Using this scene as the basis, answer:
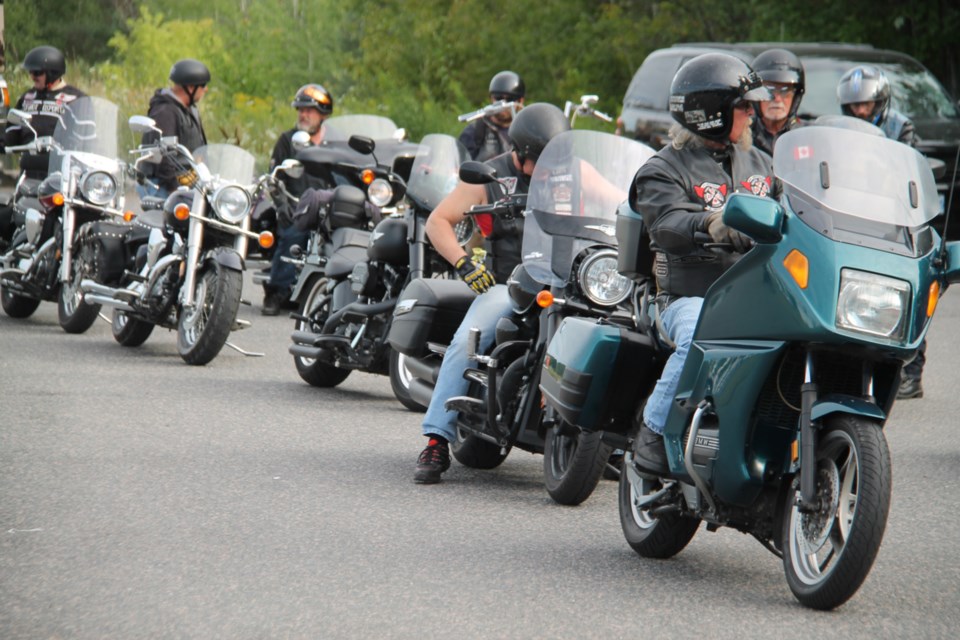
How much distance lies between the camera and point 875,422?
4938 millimetres

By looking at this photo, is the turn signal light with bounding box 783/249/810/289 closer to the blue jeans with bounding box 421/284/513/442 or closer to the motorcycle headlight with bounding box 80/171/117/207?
the blue jeans with bounding box 421/284/513/442

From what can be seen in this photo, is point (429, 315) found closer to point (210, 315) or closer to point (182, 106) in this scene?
point (210, 315)

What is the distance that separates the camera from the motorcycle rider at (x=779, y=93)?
9.59 meters

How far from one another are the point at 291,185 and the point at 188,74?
4.51 feet

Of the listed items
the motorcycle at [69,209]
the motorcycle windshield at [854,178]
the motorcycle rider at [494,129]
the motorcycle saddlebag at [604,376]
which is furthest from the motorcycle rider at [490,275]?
the motorcycle rider at [494,129]

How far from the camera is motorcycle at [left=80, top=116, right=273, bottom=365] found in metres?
11.1

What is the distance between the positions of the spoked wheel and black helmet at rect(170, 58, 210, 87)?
8.04 metres

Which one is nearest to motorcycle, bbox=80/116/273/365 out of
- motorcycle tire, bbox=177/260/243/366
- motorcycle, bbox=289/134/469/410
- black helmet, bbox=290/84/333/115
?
motorcycle tire, bbox=177/260/243/366

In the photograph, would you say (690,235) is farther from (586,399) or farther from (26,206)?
(26,206)

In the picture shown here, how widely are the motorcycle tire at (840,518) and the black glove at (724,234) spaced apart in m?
0.69

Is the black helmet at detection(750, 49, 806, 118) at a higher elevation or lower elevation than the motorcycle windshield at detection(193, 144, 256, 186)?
higher

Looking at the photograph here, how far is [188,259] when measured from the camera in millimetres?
11359

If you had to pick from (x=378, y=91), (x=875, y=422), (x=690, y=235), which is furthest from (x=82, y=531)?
(x=378, y=91)

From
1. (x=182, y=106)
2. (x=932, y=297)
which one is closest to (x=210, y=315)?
(x=182, y=106)
